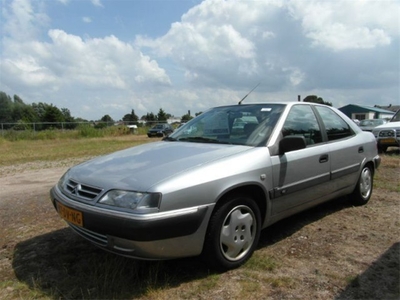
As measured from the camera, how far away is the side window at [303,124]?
356cm

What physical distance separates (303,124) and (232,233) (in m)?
1.67

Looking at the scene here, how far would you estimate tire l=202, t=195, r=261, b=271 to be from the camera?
2.66 m

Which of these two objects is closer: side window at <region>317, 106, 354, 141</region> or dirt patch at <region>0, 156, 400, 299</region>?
dirt patch at <region>0, 156, 400, 299</region>

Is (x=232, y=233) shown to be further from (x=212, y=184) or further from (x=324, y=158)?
(x=324, y=158)

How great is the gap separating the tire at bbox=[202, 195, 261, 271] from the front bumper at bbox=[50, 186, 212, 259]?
103mm

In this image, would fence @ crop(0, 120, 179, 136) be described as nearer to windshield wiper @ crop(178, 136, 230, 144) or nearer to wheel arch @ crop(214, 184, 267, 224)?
windshield wiper @ crop(178, 136, 230, 144)

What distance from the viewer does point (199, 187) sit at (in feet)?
8.29

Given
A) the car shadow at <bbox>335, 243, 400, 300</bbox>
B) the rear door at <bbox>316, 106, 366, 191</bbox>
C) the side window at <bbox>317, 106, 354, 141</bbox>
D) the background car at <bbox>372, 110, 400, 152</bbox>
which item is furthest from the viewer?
the background car at <bbox>372, 110, 400, 152</bbox>

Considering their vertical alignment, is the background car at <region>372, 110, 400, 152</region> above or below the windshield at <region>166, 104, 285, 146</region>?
below

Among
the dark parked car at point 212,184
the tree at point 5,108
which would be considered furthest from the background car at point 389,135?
the tree at point 5,108

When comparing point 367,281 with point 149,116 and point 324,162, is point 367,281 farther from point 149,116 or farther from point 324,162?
point 149,116

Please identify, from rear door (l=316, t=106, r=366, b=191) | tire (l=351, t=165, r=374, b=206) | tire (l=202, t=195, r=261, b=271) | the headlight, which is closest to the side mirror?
tire (l=202, t=195, r=261, b=271)

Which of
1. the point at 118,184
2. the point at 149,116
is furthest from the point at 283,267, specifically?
the point at 149,116

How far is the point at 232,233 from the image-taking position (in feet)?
9.22
